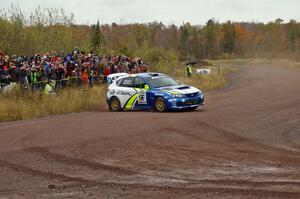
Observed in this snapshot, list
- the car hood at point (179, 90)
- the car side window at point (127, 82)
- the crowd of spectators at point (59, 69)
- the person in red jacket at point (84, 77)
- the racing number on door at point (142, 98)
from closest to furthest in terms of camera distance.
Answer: the car hood at point (179, 90), the racing number on door at point (142, 98), the crowd of spectators at point (59, 69), the car side window at point (127, 82), the person in red jacket at point (84, 77)

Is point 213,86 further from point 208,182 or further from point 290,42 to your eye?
point 290,42

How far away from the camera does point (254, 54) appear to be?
14912cm

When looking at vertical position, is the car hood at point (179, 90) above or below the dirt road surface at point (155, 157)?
above

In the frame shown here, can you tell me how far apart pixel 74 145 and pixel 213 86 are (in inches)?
1002

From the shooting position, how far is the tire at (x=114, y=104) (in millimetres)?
23666

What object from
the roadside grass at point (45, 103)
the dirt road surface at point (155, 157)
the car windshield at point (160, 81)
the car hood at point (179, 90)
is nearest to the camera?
the dirt road surface at point (155, 157)

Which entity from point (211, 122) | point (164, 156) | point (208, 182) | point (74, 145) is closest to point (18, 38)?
point (211, 122)

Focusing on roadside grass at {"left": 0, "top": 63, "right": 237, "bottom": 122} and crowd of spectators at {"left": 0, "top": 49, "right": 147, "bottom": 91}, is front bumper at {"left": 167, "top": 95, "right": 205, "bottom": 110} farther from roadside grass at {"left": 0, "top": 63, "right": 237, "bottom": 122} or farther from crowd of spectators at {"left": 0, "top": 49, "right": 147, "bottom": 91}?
crowd of spectators at {"left": 0, "top": 49, "right": 147, "bottom": 91}

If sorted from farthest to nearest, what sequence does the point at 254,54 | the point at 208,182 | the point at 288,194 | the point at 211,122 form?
the point at 254,54, the point at 211,122, the point at 208,182, the point at 288,194

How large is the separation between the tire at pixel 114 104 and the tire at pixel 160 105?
Result: 6.27ft

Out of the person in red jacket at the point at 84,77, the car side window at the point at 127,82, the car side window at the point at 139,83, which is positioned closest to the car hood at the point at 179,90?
the car side window at the point at 139,83

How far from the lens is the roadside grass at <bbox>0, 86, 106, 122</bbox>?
21.5 meters

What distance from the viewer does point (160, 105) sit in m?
22.2

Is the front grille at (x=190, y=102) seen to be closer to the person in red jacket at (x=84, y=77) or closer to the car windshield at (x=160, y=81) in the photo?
the car windshield at (x=160, y=81)
